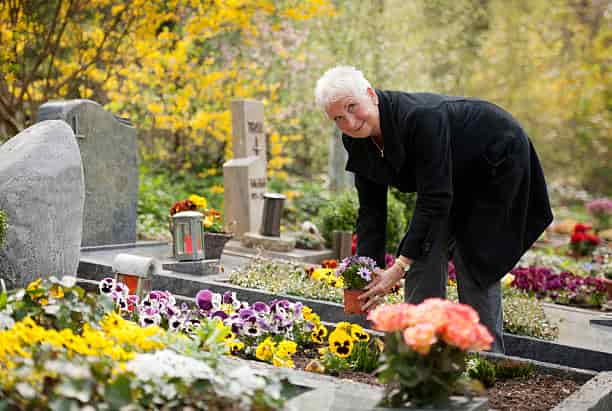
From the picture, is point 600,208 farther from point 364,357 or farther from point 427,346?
point 427,346

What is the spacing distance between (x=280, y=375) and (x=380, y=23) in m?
11.2

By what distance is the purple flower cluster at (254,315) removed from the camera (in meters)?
3.59

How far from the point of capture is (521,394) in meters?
3.40

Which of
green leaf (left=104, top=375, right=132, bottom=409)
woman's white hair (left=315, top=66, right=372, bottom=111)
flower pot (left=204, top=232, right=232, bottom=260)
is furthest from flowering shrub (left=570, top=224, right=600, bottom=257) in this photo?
green leaf (left=104, top=375, right=132, bottom=409)

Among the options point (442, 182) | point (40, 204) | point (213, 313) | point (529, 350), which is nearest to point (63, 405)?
point (213, 313)

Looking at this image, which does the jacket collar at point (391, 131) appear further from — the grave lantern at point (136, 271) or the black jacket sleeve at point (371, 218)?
the grave lantern at point (136, 271)

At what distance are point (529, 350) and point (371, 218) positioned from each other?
1.33m

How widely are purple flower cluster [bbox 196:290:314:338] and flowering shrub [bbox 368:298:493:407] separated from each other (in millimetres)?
1254

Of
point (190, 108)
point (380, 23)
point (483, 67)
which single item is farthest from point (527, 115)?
point (190, 108)

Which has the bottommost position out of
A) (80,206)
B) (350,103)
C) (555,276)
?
(555,276)

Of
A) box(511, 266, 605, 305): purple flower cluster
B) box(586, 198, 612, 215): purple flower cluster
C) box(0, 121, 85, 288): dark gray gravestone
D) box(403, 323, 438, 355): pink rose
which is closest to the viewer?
box(403, 323, 438, 355): pink rose

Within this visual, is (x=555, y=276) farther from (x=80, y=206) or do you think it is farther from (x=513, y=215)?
(x=80, y=206)

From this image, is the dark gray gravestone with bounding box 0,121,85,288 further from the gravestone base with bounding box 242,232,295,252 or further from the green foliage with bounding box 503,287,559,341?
the gravestone base with bounding box 242,232,295,252

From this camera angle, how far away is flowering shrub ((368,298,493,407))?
7.48ft
